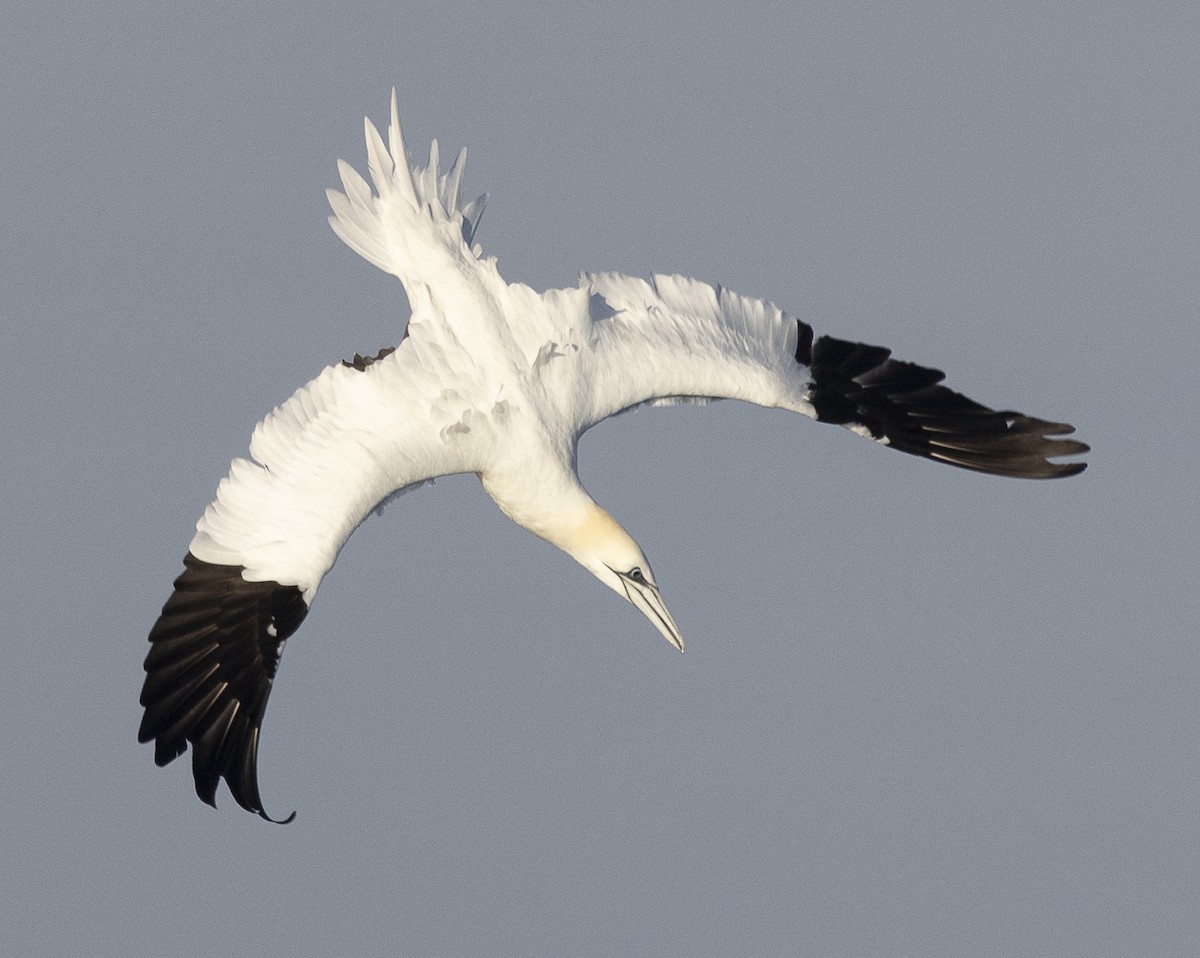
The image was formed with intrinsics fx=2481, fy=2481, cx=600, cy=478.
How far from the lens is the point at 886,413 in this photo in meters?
21.7

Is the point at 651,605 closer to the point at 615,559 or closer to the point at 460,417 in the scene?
the point at 615,559

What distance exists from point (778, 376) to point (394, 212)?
3585 millimetres

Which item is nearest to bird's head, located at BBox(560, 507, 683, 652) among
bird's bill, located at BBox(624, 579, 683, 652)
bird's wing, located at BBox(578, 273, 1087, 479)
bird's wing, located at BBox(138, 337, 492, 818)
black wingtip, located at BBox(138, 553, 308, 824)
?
bird's bill, located at BBox(624, 579, 683, 652)

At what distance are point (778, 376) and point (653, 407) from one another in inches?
46.2

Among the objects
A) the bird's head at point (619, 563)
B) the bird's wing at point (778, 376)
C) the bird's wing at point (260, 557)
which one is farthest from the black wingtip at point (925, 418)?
the bird's wing at point (260, 557)

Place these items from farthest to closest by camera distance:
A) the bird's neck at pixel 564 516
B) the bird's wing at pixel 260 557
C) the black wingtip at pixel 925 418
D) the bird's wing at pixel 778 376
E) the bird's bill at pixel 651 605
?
the black wingtip at pixel 925 418
the bird's bill at pixel 651 605
the bird's wing at pixel 778 376
the bird's neck at pixel 564 516
the bird's wing at pixel 260 557

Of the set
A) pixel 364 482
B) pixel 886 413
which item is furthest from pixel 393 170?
pixel 886 413

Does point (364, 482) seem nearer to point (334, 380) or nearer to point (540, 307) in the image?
point (334, 380)

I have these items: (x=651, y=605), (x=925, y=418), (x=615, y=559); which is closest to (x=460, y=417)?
(x=615, y=559)

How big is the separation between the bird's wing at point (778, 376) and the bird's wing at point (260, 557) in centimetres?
205

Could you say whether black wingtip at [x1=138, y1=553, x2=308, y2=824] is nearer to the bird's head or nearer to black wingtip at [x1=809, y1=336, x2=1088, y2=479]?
the bird's head

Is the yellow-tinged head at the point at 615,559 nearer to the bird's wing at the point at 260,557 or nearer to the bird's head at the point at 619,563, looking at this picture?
the bird's head at the point at 619,563

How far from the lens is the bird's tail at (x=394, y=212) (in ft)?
65.1

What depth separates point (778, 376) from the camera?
68.9ft
